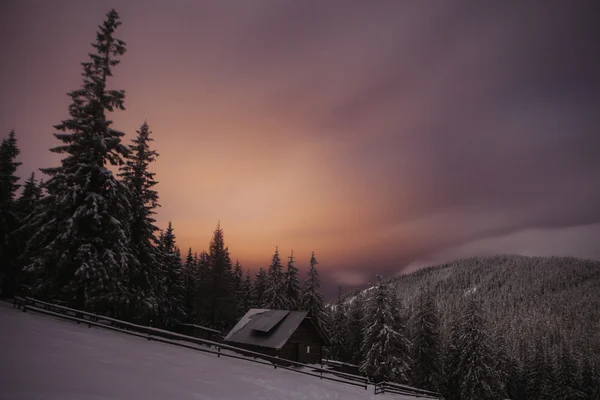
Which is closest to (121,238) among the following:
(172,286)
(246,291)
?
(172,286)

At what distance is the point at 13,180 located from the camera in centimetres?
2988

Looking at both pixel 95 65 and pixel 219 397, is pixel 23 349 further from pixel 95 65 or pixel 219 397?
pixel 95 65

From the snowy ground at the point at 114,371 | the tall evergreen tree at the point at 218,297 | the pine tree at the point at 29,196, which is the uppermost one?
the pine tree at the point at 29,196

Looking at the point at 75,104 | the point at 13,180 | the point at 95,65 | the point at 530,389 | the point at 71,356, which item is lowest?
the point at 530,389

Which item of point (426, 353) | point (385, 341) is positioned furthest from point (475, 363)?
point (385, 341)

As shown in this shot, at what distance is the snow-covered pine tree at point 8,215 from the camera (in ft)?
90.7

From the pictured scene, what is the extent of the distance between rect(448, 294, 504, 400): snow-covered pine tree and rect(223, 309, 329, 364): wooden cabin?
814 inches

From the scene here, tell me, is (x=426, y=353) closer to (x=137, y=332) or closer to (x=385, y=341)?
(x=385, y=341)

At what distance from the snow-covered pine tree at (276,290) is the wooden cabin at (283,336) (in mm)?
16587

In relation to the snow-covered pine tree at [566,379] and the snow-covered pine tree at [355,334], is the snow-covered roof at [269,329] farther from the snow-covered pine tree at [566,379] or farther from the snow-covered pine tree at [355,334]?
the snow-covered pine tree at [566,379]

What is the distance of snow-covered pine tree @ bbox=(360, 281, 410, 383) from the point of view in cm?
3947

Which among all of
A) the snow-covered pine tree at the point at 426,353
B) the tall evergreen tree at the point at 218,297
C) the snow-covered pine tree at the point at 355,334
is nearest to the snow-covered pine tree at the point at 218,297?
the tall evergreen tree at the point at 218,297

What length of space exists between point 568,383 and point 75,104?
91.9 metres

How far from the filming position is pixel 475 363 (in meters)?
42.0
